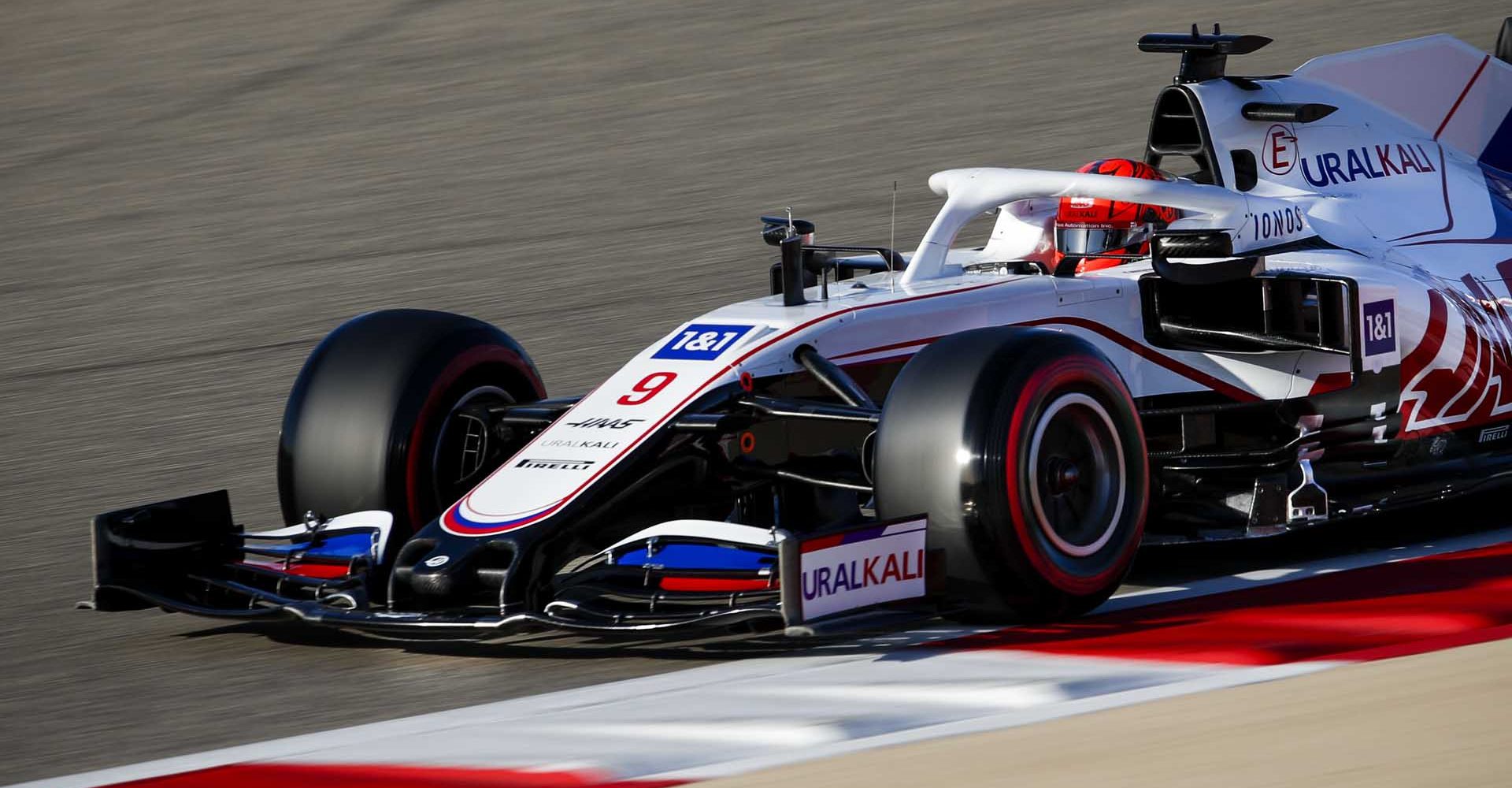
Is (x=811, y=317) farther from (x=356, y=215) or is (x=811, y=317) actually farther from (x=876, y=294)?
(x=356, y=215)

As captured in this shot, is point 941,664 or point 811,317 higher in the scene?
point 811,317

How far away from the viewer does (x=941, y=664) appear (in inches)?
217

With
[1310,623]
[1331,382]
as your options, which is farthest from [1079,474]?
[1331,382]

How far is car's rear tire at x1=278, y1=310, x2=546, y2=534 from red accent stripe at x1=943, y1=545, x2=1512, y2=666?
6.33 ft

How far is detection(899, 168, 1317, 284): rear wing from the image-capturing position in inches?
278

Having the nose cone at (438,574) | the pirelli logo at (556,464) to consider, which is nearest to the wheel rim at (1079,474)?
the pirelli logo at (556,464)

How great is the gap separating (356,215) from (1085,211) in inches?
342

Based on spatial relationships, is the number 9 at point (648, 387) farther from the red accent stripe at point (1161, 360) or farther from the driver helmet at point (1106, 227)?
the driver helmet at point (1106, 227)

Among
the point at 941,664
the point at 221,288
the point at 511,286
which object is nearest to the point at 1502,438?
the point at 941,664

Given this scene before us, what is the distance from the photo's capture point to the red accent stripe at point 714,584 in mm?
5680

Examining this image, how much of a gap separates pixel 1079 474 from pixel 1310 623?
773 mm

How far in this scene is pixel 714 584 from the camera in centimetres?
575

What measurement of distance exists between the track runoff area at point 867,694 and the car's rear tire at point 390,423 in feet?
4.65

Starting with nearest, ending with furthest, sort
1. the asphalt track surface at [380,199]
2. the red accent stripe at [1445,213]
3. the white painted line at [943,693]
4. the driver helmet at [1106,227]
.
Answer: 1. the white painted line at [943,693]
2. the asphalt track surface at [380,199]
3. the driver helmet at [1106,227]
4. the red accent stripe at [1445,213]
